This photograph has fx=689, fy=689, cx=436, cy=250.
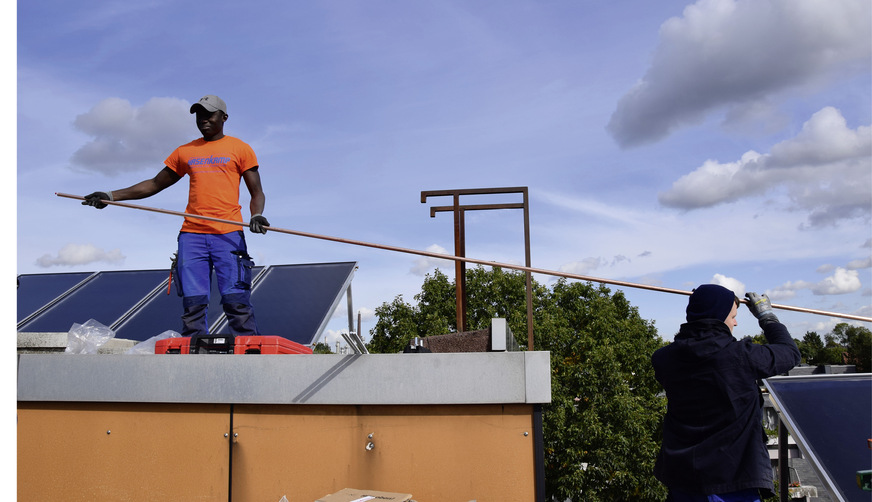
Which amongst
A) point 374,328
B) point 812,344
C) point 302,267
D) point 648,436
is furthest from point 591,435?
point 812,344

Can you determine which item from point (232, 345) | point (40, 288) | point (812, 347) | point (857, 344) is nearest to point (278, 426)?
point (232, 345)

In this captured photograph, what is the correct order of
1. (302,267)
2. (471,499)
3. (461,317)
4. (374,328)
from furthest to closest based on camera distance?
(374,328), (302,267), (461,317), (471,499)

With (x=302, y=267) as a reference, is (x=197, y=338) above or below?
below

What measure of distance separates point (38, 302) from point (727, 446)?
939 cm

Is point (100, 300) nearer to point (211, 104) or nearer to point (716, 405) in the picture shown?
point (211, 104)

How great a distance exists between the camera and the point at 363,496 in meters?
4.04

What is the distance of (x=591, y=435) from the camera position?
25.7 m

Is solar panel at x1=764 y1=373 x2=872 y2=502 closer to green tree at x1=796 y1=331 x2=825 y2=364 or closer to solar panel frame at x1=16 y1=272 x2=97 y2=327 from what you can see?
solar panel frame at x1=16 y1=272 x2=97 y2=327

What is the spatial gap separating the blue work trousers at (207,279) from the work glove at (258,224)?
0.42 m

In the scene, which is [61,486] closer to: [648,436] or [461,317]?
[461,317]

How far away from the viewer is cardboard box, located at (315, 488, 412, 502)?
12.9 feet

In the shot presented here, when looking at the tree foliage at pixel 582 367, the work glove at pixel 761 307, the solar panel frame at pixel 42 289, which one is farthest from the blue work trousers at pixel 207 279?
the tree foliage at pixel 582 367

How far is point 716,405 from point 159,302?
7.13 meters

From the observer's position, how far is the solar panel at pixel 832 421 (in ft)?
13.4
